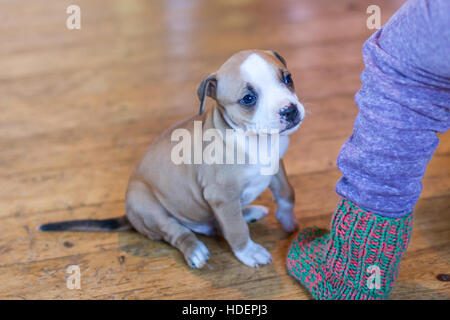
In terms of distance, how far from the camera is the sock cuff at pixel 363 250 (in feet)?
4.19

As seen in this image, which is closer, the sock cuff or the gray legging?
the gray legging

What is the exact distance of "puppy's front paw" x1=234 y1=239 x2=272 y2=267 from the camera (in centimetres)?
164

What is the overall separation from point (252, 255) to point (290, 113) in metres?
0.56

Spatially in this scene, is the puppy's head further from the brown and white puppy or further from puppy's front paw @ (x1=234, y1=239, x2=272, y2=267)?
puppy's front paw @ (x1=234, y1=239, x2=272, y2=267)

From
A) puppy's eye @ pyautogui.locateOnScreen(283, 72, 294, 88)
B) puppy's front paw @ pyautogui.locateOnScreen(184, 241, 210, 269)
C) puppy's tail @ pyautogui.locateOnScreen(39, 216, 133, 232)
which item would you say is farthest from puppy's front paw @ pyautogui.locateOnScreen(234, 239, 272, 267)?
puppy's eye @ pyautogui.locateOnScreen(283, 72, 294, 88)

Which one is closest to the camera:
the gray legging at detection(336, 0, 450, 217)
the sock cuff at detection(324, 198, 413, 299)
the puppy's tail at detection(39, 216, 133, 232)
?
the gray legging at detection(336, 0, 450, 217)

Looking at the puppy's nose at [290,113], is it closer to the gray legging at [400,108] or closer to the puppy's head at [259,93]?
the puppy's head at [259,93]

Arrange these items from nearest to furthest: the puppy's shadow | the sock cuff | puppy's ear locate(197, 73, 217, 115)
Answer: the sock cuff
puppy's ear locate(197, 73, 217, 115)
the puppy's shadow

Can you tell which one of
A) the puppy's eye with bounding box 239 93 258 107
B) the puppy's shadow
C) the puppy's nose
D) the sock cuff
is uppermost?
the puppy's eye with bounding box 239 93 258 107

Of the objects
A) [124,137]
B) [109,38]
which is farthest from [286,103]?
[109,38]

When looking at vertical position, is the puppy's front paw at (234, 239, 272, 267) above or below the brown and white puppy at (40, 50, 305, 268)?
below

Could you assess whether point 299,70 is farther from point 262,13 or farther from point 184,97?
point 262,13

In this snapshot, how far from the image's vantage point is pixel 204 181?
1.52 m

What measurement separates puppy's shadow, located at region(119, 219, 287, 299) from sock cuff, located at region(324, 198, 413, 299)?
218 mm
